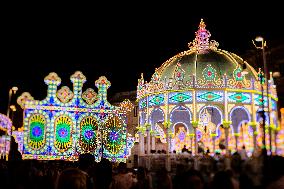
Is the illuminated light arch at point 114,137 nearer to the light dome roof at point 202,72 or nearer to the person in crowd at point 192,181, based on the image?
the light dome roof at point 202,72

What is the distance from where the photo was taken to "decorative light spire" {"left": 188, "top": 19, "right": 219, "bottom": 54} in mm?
32312

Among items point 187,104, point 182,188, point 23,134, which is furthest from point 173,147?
point 182,188

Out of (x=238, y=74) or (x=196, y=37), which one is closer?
(x=238, y=74)

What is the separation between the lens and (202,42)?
32625 millimetres

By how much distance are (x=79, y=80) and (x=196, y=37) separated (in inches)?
393

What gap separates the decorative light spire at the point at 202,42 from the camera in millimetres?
32312

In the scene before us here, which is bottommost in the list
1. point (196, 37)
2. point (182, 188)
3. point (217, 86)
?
point (182, 188)

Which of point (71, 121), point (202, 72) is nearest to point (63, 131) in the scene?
point (71, 121)

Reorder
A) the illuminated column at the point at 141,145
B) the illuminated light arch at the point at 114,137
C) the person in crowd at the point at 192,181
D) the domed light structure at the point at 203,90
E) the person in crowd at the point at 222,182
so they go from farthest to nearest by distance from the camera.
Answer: the illuminated light arch at the point at 114,137, the illuminated column at the point at 141,145, the domed light structure at the point at 203,90, the person in crowd at the point at 192,181, the person in crowd at the point at 222,182

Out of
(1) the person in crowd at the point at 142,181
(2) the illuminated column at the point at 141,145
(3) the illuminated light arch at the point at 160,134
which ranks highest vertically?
(3) the illuminated light arch at the point at 160,134

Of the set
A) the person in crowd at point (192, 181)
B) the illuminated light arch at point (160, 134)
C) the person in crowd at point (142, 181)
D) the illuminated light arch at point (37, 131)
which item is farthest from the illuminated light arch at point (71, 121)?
the person in crowd at point (192, 181)

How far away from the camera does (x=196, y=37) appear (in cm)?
3312

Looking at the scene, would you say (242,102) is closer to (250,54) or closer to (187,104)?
(187,104)

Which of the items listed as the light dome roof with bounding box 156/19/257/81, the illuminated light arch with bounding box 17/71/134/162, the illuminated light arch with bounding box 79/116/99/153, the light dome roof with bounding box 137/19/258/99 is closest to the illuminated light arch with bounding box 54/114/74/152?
the illuminated light arch with bounding box 17/71/134/162
